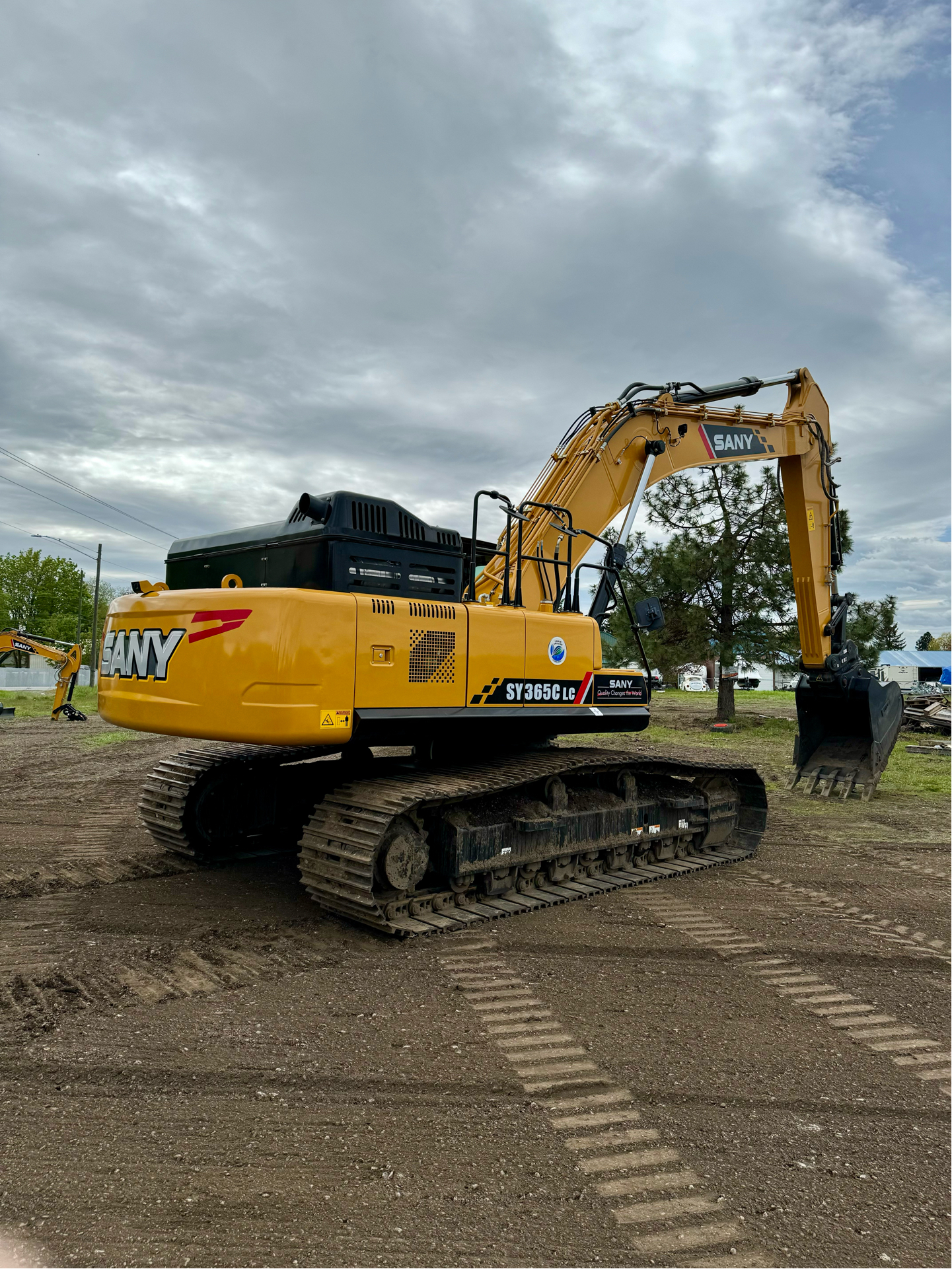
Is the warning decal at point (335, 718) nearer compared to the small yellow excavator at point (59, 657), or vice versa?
the warning decal at point (335, 718)

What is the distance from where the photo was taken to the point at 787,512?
1046cm

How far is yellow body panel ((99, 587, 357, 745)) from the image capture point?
16.1ft

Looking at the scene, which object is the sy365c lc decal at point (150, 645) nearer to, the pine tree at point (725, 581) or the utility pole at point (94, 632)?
the pine tree at point (725, 581)

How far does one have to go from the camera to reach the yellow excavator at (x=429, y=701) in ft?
16.8

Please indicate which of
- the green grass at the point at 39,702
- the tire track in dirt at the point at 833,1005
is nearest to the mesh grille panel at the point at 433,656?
the tire track in dirt at the point at 833,1005

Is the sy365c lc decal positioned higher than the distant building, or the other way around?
the distant building

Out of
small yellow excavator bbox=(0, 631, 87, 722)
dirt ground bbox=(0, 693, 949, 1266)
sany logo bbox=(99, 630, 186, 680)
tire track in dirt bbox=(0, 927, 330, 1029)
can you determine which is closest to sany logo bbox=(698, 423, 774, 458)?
dirt ground bbox=(0, 693, 949, 1266)

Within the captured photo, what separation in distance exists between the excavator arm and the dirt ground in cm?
289

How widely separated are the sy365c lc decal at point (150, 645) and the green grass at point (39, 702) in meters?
17.6

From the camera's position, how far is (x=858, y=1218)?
2.75 m

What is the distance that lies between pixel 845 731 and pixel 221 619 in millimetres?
9301

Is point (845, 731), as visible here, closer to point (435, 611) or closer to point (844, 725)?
point (844, 725)

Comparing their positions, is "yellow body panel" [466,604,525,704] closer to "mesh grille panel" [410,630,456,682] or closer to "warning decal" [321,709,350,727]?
"mesh grille panel" [410,630,456,682]

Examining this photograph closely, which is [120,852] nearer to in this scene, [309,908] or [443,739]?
[309,908]
